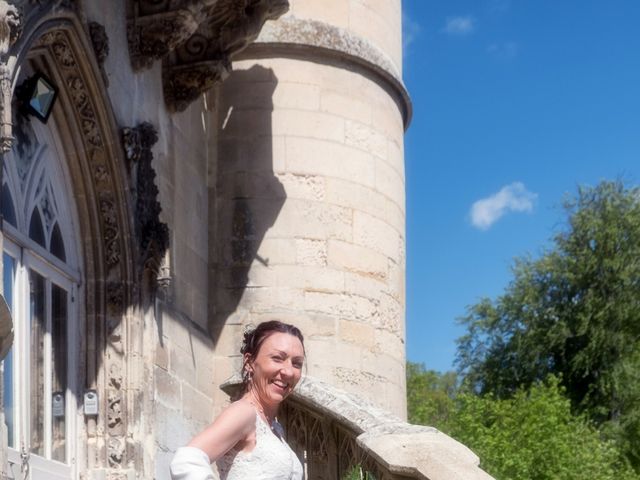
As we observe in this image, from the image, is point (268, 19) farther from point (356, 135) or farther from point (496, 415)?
point (496, 415)

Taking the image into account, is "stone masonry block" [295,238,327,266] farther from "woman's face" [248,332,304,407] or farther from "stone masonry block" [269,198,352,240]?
"woman's face" [248,332,304,407]

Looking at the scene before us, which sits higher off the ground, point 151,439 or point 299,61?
point 299,61

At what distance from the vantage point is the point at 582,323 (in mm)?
29516

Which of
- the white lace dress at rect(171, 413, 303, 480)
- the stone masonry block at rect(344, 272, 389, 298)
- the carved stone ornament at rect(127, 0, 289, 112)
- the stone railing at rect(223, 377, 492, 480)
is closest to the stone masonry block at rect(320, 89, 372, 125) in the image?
the carved stone ornament at rect(127, 0, 289, 112)

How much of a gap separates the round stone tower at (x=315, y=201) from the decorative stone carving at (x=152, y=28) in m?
1.71

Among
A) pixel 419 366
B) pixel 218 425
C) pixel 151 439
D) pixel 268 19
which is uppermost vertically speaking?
pixel 419 366

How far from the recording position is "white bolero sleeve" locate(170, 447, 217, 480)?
3518 millimetres

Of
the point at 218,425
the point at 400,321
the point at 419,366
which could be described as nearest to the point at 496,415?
the point at 400,321

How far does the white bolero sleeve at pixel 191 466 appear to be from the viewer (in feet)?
11.5

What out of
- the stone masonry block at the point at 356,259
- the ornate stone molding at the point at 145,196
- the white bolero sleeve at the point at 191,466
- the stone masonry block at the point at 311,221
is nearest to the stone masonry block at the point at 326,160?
the stone masonry block at the point at 311,221

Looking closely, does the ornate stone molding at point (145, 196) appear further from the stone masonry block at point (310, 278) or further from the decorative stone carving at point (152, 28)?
the stone masonry block at point (310, 278)

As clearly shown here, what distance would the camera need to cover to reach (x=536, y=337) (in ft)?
99.6

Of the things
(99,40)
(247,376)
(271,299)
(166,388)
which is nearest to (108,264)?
(166,388)

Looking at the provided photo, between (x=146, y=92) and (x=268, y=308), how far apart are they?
200 centimetres
